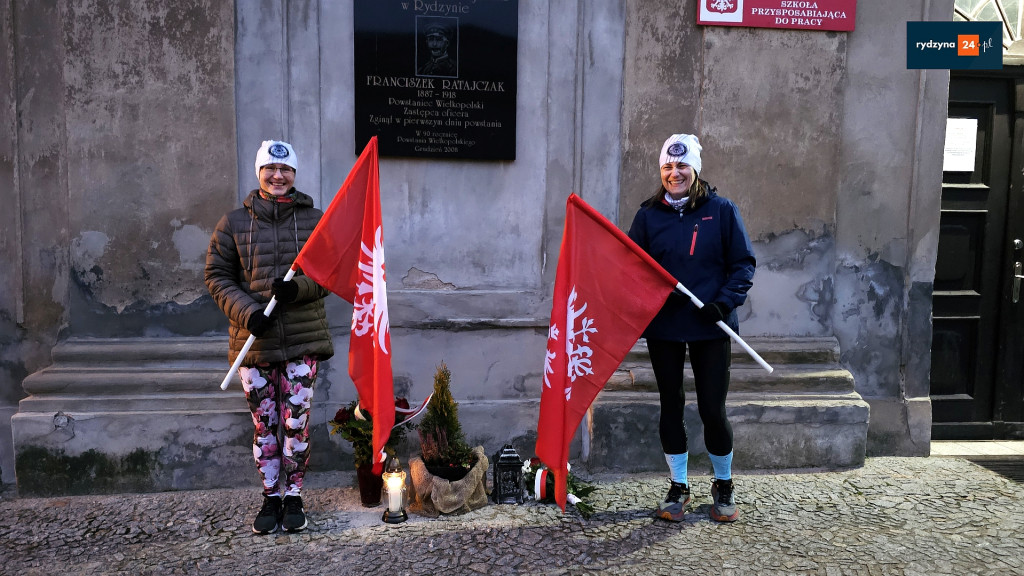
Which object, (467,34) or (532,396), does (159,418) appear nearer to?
(532,396)

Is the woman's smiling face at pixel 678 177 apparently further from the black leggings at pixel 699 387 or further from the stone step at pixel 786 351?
the stone step at pixel 786 351

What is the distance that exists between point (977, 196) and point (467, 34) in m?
4.00

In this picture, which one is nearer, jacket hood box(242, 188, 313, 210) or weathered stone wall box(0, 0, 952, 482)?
jacket hood box(242, 188, 313, 210)

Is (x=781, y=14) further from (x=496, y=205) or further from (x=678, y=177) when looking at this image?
(x=496, y=205)

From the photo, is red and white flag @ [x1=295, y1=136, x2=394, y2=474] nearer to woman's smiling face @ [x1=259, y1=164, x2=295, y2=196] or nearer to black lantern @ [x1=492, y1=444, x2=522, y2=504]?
woman's smiling face @ [x1=259, y1=164, x2=295, y2=196]

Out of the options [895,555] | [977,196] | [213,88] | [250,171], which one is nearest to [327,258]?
[250,171]

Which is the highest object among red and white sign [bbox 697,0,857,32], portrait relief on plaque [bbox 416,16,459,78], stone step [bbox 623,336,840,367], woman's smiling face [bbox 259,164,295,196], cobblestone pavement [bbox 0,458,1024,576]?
red and white sign [bbox 697,0,857,32]

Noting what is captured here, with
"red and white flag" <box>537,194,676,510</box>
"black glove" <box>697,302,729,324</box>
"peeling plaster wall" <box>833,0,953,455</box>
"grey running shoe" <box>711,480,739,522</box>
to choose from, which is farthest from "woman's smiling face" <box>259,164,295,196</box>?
"peeling plaster wall" <box>833,0,953,455</box>

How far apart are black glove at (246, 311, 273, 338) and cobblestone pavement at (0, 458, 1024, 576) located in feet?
3.59

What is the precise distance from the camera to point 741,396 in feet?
16.1

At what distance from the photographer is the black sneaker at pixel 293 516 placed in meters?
3.83

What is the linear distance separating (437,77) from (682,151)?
5.69 feet

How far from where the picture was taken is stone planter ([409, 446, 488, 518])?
13.3 feet

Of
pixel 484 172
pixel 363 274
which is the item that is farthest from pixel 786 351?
pixel 363 274
